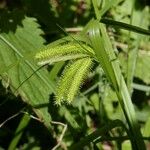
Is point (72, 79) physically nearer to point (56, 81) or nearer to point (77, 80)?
point (77, 80)

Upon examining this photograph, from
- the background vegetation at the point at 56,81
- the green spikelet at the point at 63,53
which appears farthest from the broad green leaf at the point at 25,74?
the green spikelet at the point at 63,53

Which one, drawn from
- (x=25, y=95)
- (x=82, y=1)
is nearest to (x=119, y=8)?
(x=82, y=1)

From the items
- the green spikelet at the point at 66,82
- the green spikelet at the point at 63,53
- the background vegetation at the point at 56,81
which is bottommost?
the background vegetation at the point at 56,81

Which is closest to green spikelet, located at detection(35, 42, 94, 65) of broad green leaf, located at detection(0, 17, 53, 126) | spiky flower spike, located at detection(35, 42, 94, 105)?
spiky flower spike, located at detection(35, 42, 94, 105)

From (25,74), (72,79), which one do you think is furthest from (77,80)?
(25,74)

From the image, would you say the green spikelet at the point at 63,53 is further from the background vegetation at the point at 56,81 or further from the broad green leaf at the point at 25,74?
the broad green leaf at the point at 25,74

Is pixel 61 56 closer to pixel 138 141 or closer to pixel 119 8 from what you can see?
pixel 138 141

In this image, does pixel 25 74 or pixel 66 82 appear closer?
pixel 66 82
